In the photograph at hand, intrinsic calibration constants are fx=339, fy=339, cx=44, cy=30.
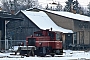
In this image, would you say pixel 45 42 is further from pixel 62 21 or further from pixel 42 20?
pixel 62 21

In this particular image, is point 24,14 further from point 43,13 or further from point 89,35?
point 89,35

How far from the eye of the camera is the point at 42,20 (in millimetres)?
66188

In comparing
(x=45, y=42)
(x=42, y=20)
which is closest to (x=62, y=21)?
(x=42, y=20)

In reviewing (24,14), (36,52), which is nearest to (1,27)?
(24,14)

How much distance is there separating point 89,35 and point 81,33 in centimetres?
285

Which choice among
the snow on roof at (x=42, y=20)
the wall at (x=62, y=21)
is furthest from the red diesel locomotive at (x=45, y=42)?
the wall at (x=62, y=21)

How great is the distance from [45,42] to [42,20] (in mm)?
32341

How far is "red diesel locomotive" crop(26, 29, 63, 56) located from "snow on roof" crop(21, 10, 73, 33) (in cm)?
2536

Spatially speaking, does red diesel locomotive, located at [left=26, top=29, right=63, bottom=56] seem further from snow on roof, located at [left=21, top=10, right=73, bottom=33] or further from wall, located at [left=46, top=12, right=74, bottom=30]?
wall, located at [left=46, top=12, right=74, bottom=30]

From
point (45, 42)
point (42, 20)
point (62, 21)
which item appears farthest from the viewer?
point (62, 21)

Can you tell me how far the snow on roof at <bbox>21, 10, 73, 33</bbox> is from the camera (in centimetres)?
6178

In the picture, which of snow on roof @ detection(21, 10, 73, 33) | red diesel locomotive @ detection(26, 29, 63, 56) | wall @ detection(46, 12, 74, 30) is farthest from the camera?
wall @ detection(46, 12, 74, 30)

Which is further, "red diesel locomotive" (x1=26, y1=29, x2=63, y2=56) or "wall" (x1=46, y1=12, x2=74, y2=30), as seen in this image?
"wall" (x1=46, y1=12, x2=74, y2=30)

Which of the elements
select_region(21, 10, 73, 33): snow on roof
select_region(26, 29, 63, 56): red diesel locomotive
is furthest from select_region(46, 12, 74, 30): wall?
select_region(26, 29, 63, 56): red diesel locomotive
